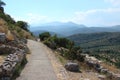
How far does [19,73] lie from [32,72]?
1262 mm

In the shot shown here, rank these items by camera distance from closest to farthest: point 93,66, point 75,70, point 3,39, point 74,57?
point 75,70 → point 3,39 → point 93,66 → point 74,57

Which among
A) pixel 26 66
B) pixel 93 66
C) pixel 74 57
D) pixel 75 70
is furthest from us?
pixel 74 57

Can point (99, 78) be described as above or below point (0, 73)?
below

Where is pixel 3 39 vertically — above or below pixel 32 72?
above

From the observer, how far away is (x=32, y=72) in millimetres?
20016

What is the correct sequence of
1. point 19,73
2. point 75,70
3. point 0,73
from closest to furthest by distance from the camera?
point 0,73, point 19,73, point 75,70

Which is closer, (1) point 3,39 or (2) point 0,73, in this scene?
(2) point 0,73

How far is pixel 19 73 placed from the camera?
19.0m

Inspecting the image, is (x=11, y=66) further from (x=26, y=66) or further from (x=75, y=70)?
(x=75, y=70)

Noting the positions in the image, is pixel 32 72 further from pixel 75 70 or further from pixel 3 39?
pixel 3 39

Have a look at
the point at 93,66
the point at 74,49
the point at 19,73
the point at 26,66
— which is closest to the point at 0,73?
the point at 19,73

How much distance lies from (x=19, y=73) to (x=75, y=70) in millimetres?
6758

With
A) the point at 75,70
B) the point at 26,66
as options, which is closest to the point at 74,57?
the point at 75,70

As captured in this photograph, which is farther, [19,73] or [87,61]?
[87,61]
